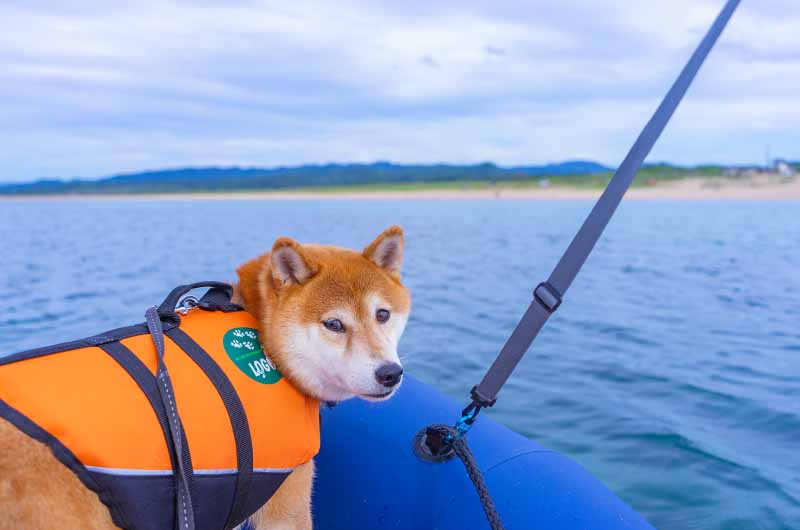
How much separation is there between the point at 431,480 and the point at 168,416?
1.29 m

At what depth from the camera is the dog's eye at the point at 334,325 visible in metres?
2.80

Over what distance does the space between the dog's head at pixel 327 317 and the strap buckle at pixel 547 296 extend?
76cm

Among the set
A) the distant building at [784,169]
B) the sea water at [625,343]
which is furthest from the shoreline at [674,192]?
the sea water at [625,343]

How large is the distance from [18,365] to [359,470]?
1.63m

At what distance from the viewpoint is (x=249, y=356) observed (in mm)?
2562

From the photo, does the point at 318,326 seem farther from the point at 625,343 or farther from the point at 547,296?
the point at 625,343

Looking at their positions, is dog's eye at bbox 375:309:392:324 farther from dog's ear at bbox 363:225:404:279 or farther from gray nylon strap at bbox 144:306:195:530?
gray nylon strap at bbox 144:306:195:530

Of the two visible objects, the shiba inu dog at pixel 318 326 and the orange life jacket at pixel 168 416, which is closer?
the orange life jacket at pixel 168 416

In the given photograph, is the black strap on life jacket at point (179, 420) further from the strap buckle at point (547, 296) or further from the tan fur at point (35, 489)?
the strap buckle at point (547, 296)

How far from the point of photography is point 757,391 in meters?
6.80

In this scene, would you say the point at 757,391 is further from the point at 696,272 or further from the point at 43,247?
the point at 43,247

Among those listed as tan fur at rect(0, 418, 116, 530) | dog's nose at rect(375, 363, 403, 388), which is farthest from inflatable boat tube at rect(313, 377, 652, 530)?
tan fur at rect(0, 418, 116, 530)

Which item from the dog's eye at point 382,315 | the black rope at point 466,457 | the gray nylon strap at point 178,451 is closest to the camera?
the gray nylon strap at point 178,451

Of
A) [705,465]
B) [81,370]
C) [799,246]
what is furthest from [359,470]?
[799,246]
